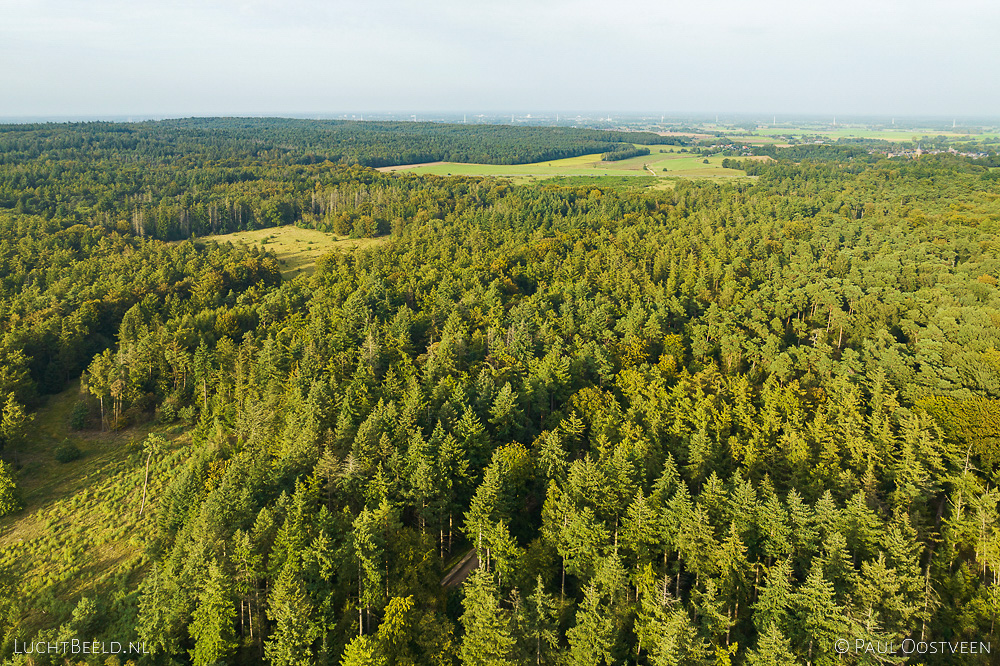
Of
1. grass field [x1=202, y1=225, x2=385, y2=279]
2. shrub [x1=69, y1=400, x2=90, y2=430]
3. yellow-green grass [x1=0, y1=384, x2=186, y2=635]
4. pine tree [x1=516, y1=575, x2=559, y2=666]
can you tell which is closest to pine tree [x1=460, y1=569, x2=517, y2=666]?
pine tree [x1=516, y1=575, x2=559, y2=666]

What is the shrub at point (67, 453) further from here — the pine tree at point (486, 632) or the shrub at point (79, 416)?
the pine tree at point (486, 632)

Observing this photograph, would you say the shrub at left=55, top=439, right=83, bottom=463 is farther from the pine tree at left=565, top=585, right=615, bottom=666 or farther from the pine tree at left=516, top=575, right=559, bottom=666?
the pine tree at left=565, top=585, right=615, bottom=666

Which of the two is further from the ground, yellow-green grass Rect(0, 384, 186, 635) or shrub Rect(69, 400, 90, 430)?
shrub Rect(69, 400, 90, 430)

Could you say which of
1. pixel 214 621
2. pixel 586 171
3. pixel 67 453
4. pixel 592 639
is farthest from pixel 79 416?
pixel 586 171

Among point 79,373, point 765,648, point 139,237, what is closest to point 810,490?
point 765,648

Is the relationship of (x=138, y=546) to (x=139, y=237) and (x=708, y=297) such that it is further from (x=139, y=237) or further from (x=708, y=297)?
(x=139, y=237)

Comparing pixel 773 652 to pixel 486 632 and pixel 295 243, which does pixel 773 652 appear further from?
pixel 295 243
